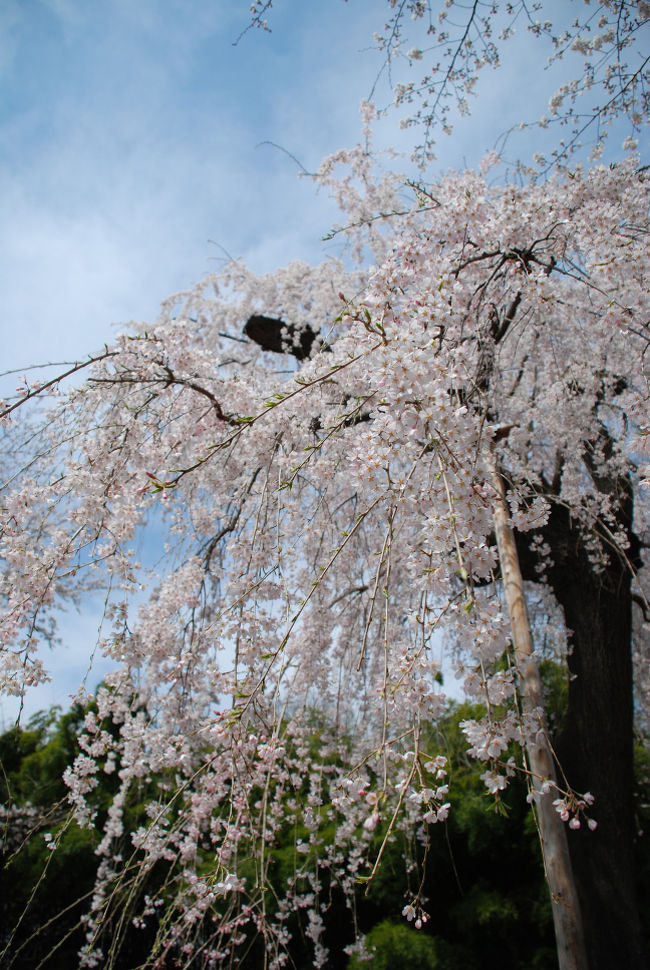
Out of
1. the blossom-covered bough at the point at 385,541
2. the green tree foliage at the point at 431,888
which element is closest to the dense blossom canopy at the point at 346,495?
the blossom-covered bough at the point at 385,541

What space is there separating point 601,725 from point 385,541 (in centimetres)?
290

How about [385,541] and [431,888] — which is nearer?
[385,541]

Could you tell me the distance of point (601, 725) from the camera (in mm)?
3438

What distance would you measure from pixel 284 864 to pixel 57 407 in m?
4.17

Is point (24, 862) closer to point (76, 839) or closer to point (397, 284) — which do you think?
point (76, 839)

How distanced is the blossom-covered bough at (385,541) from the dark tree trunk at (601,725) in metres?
0.01

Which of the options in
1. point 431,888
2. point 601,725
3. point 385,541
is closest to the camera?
point 385,541

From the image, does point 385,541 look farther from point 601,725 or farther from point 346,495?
point 601,725

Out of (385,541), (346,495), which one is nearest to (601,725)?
(346,495)

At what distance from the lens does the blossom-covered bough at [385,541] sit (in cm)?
131

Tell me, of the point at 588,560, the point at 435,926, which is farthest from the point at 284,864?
the point at 588,560

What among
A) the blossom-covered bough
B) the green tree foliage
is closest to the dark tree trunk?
the blossom-covered bough

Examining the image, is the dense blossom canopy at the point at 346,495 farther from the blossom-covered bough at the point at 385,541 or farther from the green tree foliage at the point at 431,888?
the green tree foliage at the point at 431,888

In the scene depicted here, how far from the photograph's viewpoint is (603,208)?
7.22 ft
